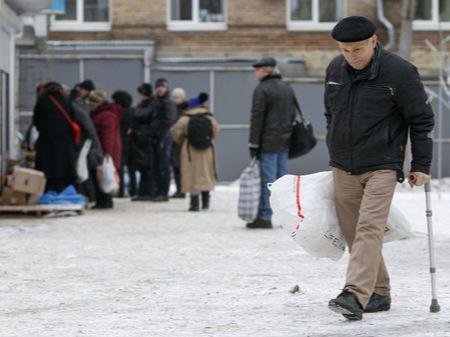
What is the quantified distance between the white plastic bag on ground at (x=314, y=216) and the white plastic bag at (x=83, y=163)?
9.94 metres

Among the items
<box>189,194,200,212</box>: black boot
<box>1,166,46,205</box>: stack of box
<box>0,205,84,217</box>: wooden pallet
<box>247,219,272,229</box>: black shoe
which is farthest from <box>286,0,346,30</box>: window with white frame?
<box>247,219,272,229</box>: black shoe

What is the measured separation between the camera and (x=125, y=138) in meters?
21.7

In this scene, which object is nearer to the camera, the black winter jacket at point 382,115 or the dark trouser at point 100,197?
the black winter jacket at point 382,115

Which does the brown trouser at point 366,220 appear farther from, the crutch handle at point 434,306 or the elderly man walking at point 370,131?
the crutch handle at point 434,306

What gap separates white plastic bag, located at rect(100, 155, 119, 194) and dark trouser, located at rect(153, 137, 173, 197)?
2.05 m

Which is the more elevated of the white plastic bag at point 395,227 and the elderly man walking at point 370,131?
the elderly man walking at point 370,131

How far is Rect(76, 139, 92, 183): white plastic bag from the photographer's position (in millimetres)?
17859

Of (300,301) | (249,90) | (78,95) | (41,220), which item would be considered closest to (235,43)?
(249,90)

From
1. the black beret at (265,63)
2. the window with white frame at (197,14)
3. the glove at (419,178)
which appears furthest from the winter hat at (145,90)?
the glove at (419,178)

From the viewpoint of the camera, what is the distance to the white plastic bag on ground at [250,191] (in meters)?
14.4

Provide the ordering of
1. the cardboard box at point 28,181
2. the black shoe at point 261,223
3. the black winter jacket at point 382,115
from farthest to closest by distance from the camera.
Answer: the cardboard box at point 28,181 → the black shoe at point 261,223 → the black winter jacket at point 382,115

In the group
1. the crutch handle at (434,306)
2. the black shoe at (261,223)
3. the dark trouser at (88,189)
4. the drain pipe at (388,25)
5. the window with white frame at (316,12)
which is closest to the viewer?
the crutch handle at (434,306)

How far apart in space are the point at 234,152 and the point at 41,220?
1290 centimetres

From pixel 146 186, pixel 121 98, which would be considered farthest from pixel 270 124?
pixel 146 186
